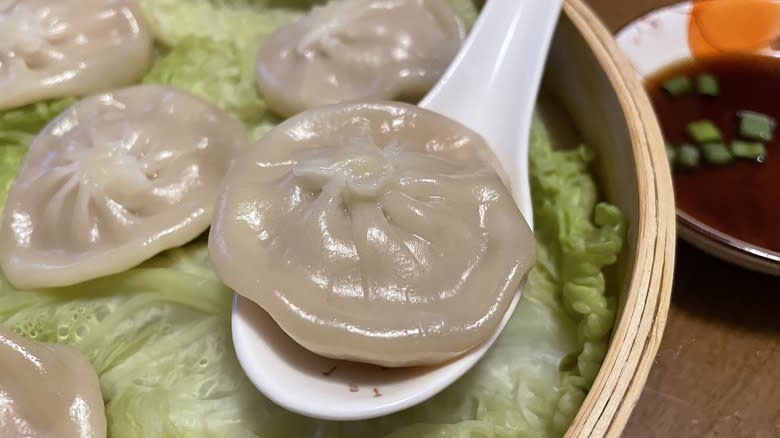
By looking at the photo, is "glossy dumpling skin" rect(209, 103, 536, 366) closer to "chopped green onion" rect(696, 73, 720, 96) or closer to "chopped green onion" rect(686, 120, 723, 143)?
"chopped green onion" rect(686, 120, 723, 143)

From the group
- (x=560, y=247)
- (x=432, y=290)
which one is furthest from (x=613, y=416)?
(x=560, y=247)

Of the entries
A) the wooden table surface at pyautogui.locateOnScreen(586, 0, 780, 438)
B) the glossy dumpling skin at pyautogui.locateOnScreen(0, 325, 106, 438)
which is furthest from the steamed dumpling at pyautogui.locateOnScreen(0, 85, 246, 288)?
the wooden table surface at pyautogui.locateOnScreen(586, 0, 780, 438)

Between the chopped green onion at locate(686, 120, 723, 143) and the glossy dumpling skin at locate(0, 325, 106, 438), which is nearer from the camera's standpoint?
the glossy dumpling skin at locate(0, 325, 106, 438)

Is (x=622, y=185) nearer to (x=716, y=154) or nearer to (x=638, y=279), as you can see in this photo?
(x=638, y=279)

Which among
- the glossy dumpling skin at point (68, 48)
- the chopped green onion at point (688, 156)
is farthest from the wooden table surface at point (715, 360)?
the glossy dumpling skin at point (68, 48)

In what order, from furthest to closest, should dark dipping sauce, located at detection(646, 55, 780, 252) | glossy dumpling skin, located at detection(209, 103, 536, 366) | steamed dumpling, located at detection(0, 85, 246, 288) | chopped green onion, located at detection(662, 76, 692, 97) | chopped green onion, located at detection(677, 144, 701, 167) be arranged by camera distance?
chopped green onion, located at detection(662, 76, 692, 97) → chopped green onion, located at detection(677, 144, 701, 167) → dark dipping sauce, located at detection(646, 55, 780, 252) → steamed dumpling, located at detection(0, 85, 246, 288) → glossy dumpling skin, located at detection(209, 103, 536, 366)

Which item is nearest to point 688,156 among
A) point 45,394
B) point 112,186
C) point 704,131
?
point 704,131
